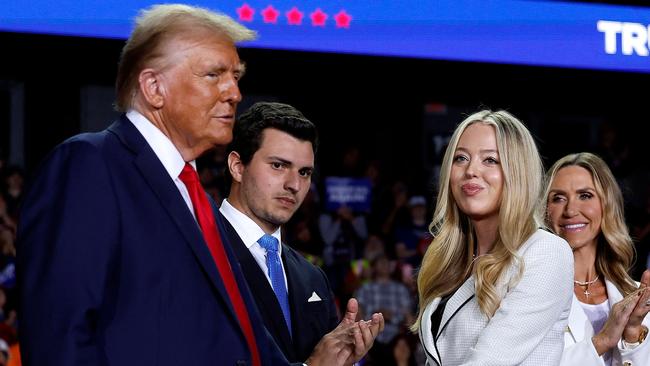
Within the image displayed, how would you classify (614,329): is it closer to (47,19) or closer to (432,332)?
(432,332)

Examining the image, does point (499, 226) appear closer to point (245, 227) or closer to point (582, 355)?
point (582, 355)

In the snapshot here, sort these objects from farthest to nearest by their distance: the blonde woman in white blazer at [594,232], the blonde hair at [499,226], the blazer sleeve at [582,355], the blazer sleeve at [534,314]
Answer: the blonde woman in white blazer at [594,232], the blazer sleeve at [582,355], the blonde hair at [499,226], the blazer sleeve at [534,314]

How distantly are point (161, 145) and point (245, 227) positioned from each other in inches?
32.2

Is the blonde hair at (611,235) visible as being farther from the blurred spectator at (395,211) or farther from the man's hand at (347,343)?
the blurred spectator at (395,211)

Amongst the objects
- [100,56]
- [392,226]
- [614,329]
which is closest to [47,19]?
[100,56]

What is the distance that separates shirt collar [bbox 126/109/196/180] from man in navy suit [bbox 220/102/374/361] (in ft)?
2.24

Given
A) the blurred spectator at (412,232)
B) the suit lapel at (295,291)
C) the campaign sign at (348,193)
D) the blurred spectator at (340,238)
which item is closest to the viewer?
the suit lapel at (295,291)

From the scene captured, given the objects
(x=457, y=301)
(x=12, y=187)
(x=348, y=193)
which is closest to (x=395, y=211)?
(x=348, y=193)

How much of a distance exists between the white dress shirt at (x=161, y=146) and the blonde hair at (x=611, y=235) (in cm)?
160

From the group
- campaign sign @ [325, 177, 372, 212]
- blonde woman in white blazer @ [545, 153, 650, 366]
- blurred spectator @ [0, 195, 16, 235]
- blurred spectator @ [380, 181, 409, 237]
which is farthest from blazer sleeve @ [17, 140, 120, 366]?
blurred spectator @ [380, 181, 409, 237]

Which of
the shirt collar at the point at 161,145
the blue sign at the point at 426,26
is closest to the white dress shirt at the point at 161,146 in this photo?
the shirt collar at the point at 161,145

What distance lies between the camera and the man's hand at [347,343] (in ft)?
7.39

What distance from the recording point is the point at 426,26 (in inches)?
200

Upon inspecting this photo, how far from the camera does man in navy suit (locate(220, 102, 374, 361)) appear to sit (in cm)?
239
